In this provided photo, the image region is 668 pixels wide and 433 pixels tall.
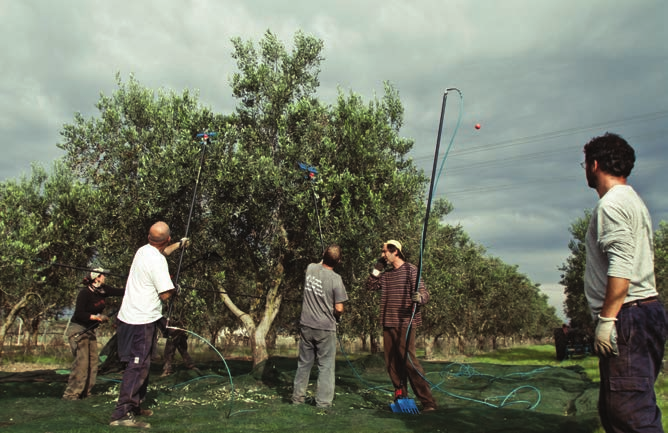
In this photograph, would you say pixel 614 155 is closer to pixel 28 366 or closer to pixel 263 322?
pixel 263 322

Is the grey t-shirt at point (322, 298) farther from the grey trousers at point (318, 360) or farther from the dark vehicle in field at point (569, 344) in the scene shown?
the dark vehicle in field at point (569, 344)

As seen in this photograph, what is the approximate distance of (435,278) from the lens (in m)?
22.4

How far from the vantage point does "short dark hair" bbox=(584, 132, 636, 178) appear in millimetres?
3252

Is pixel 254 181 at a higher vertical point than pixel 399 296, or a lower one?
higher

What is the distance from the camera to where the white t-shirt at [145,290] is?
591 centimetres

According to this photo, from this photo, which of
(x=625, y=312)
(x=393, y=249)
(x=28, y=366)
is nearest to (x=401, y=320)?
(x=393, y=249)

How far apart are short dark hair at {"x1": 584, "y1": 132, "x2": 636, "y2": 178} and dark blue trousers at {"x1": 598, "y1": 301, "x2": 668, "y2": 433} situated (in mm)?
902

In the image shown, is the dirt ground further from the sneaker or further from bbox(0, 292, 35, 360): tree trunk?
the sneaker

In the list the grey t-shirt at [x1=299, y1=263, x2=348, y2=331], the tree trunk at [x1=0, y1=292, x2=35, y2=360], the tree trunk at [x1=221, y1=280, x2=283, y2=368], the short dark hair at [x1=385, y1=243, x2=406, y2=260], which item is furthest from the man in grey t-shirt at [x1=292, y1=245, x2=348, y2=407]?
the tree trunk at [x1=0, y1=292, x2=35, y2=360]

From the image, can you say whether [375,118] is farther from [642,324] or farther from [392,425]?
[642,324]

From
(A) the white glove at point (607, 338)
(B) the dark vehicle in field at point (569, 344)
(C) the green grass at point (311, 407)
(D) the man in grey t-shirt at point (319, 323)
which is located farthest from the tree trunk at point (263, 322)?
(B) the dark vehicle in field at point (569, 344)

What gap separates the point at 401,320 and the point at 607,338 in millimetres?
4439

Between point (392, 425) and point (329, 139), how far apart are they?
981cm

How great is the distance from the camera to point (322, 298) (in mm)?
7383
